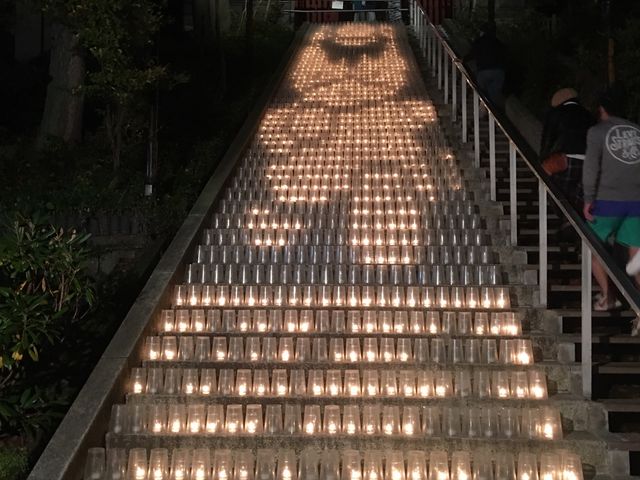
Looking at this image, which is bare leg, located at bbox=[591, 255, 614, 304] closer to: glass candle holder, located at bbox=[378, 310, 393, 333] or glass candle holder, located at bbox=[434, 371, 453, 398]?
glass candle holder, located at bbox=[434, 371, 453, 398]

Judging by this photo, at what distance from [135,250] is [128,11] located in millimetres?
3215

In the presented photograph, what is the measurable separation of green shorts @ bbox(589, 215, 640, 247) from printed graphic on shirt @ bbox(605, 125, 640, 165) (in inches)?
14.9

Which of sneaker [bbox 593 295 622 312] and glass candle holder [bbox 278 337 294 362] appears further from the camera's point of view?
sneaker [bbox 593 295 622 312]

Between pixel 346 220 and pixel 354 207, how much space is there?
0.41 metres

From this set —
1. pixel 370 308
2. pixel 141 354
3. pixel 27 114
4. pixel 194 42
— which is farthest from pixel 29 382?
pixel 194 42

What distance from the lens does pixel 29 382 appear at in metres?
5.85

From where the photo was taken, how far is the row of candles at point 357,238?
7051mm

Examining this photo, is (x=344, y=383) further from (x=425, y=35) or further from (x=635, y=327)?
(x=425, y=35)

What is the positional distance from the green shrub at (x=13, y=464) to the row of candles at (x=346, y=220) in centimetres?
317

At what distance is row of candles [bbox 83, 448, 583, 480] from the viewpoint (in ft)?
14.5

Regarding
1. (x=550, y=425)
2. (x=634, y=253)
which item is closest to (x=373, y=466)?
(x=550, y=425)

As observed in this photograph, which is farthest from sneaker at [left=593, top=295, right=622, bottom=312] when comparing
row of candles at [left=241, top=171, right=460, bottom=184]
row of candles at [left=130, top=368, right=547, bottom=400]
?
row of candles at [left=241, top=171, right=460, bottom=184]

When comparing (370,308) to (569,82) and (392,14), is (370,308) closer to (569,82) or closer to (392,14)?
(569,82)

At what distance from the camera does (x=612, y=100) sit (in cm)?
869
